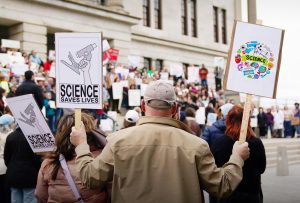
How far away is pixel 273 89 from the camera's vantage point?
3.33 metres

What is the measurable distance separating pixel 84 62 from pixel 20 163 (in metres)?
2.01

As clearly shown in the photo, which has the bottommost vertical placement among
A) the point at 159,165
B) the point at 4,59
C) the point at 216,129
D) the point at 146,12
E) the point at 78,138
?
the point at 216,129

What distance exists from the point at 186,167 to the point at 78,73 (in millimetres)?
1282

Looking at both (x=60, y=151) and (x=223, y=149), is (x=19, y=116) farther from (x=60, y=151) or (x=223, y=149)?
(x=223, y=149)

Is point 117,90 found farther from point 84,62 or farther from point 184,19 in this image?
point 184,19

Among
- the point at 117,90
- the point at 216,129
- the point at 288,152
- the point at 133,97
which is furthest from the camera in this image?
the point at 288,152

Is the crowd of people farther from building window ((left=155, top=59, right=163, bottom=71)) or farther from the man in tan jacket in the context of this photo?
building window ((left=155, top=59, right=163, bottom=71))

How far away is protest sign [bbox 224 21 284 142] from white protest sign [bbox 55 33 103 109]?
1.03 meters

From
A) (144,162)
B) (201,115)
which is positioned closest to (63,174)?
(144,162)

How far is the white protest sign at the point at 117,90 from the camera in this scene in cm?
1525

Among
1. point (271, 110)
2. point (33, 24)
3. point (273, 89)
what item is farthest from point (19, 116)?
point (271, 110)

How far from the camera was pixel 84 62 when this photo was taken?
329 centimetres

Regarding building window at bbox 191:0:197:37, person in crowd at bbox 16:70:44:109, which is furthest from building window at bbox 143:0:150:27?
person in crowd at bbox 16:70:44:109

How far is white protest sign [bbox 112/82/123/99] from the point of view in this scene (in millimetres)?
15250
